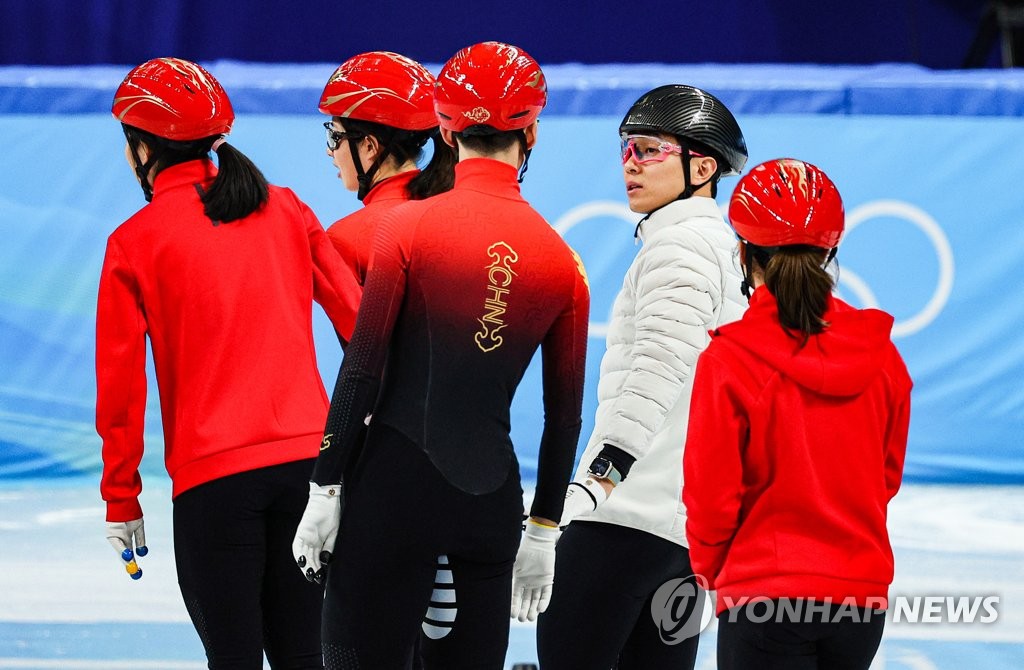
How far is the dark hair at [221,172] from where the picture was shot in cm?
282

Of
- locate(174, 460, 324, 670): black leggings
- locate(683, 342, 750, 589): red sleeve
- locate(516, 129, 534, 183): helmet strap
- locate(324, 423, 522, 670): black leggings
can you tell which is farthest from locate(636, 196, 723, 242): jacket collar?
locate(174, 460, 324, 670): black leggings

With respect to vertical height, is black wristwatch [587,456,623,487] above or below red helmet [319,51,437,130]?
below

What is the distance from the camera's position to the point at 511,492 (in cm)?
246

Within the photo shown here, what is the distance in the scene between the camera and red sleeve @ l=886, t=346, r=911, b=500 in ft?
7.88

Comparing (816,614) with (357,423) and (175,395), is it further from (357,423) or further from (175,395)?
(175,395)

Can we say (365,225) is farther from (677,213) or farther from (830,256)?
(830,256)

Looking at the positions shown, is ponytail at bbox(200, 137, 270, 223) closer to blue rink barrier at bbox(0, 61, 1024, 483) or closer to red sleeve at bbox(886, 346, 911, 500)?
red sleeve at bbox(886, 346, 911, 500)

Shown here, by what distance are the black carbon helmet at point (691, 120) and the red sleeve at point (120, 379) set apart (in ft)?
3.69

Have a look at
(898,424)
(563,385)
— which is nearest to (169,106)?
(563,385)

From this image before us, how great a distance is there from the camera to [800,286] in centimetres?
234

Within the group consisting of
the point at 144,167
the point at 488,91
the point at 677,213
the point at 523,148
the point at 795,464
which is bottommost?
the point at 795,464

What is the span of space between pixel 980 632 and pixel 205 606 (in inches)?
109

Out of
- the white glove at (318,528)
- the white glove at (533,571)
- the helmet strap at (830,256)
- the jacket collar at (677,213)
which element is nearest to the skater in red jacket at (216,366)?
the white glove at (318,528)

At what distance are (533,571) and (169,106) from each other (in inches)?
48.1
